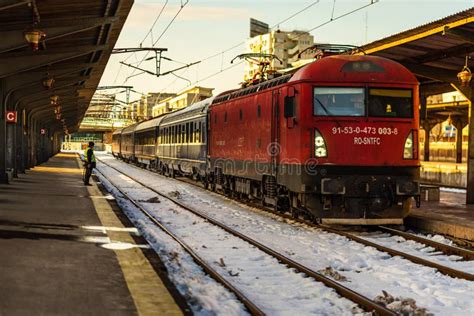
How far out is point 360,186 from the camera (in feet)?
40.8

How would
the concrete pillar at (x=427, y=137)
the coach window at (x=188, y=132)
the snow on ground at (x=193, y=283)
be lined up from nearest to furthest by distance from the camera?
the snow on ground at (x=193, y=283) < the coach window at (x=188, y=132) < the concrete pillar at (x=427, y=137)

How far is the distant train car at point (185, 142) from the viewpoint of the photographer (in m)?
23.4

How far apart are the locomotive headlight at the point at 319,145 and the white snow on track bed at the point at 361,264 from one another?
1566 millimetres

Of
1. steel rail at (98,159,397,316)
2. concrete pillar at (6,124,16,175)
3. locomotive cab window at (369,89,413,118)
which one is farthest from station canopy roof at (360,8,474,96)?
concrete pillar at (6,124,16,175)

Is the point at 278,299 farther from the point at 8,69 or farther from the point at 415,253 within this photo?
the point at 8,69

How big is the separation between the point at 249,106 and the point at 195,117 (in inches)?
336

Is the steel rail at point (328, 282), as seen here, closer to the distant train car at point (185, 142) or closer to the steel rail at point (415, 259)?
the steel rail at point (415, 259)

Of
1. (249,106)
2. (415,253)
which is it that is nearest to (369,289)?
(415,253)

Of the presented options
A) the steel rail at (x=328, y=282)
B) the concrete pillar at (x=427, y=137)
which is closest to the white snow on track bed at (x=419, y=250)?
the steel rail at (x=328, y=282)

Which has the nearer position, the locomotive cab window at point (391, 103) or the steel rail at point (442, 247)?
the steel rail at point (442, 247)

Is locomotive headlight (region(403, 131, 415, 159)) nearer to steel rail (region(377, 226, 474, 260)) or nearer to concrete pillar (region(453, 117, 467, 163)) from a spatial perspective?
steel rail (region(377, 226, 474, 260))

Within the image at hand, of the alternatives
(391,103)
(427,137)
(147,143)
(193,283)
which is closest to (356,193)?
(391,103)

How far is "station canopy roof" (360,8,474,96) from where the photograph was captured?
13.0 metres

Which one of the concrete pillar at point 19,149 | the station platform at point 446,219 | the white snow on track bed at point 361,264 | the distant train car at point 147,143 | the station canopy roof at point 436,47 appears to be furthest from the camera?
the distant train car at point 147,143
